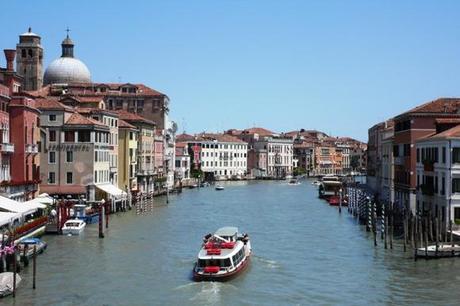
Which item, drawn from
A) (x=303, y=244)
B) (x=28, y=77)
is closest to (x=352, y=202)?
(x=303, y=244)

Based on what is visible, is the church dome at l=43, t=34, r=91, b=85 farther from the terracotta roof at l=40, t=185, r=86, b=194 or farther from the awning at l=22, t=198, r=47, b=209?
the awning at l=22, t=198, r=47, b=209

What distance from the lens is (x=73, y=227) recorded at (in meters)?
27.5

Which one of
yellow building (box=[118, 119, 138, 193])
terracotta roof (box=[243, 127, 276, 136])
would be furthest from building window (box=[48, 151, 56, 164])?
terracotta roof (box=[243, 127, 276, 136])

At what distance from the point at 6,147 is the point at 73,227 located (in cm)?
350

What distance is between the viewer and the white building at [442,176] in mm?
24125

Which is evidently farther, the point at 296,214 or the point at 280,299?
the point at 296,214

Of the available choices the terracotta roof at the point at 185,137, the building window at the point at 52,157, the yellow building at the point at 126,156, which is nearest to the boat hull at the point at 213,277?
the building window at the point at 52,157

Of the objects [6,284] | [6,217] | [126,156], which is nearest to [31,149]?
[6,217]

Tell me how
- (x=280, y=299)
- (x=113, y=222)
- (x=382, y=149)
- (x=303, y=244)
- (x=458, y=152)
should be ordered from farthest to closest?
1. (x=382, y=149)
2. (x=113, y=222)
3. (x=303, y=244)
4. (x=458, y=152)
5. (x=280, y=299)

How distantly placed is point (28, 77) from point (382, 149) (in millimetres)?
28594

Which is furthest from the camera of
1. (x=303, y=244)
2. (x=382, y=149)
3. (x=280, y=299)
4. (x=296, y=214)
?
(x=382, y=149)

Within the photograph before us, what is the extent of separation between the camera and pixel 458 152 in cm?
2416

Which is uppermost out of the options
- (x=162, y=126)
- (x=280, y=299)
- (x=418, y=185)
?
(x=162, y=126)

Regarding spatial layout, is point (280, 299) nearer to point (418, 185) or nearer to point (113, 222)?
point (418, 185)
